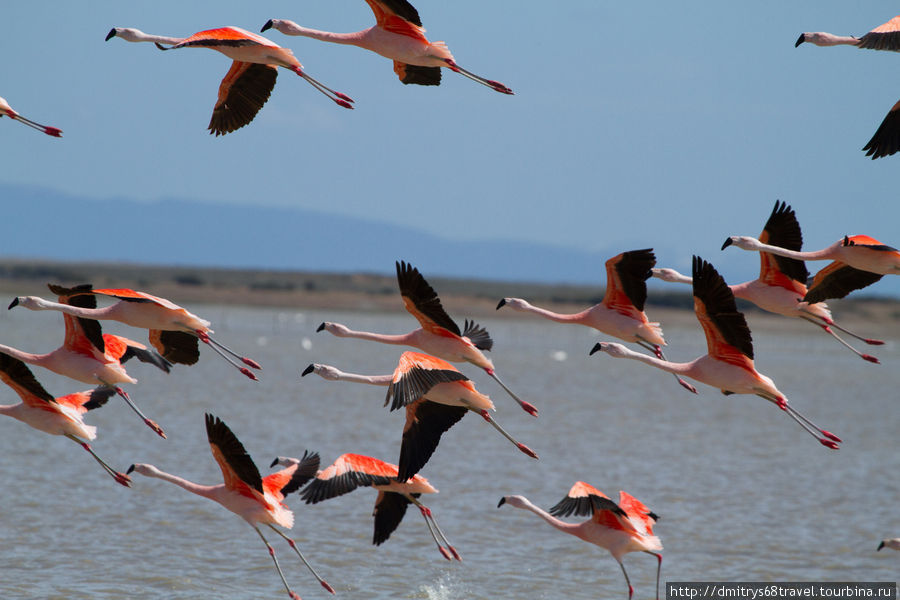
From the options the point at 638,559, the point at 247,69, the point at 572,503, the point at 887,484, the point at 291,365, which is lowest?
the point at 291,365

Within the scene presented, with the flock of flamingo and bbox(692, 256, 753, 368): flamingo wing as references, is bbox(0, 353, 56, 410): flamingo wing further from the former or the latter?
bbox(692, 256, 753, 368): flamingo wing

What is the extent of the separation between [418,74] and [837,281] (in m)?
3.92

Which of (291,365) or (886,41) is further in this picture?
(291,365)

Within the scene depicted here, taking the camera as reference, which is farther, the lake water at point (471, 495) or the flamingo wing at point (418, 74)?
the lake water at point (471, 495)

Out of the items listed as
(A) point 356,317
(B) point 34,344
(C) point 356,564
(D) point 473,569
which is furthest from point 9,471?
(A) point 356,317

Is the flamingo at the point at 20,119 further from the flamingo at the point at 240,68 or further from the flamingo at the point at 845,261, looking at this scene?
the flamingo at the point at 845,261

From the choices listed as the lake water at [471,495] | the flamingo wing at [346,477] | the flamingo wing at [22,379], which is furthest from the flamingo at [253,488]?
the lake water at [471,495]

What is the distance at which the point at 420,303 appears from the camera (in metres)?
8.58

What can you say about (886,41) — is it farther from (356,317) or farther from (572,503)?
(356,317)

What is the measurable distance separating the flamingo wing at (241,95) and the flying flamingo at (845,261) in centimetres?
445


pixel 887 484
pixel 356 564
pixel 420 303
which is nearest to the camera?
pixel 420 303

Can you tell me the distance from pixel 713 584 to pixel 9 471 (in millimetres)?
9517

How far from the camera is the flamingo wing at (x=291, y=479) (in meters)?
9.32

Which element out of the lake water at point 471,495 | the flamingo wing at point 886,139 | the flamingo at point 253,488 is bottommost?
the lake water at point 471,495
